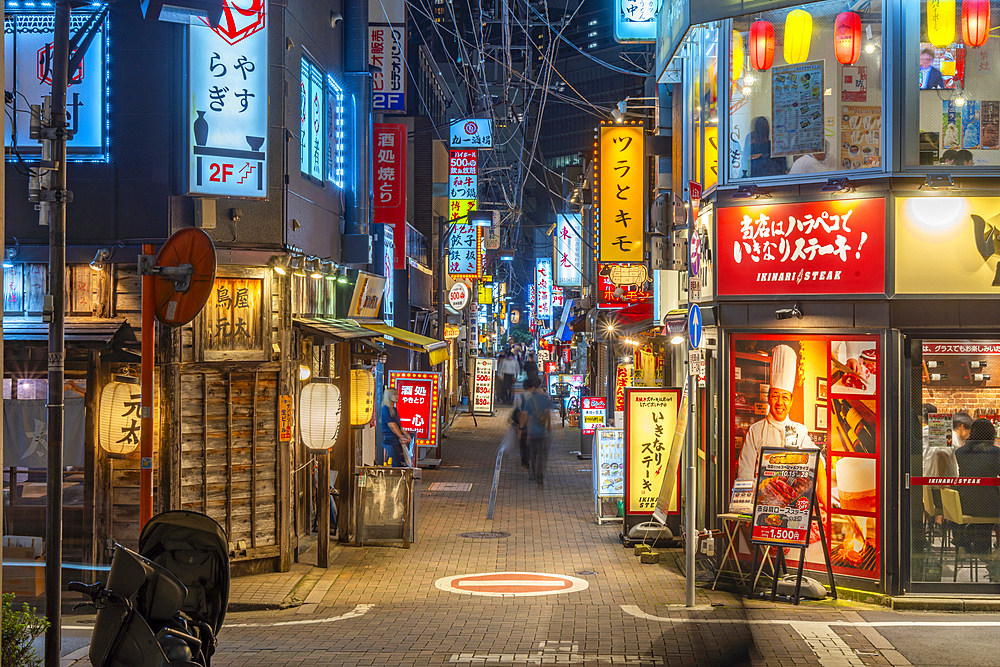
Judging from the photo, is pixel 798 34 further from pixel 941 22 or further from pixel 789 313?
pixel 789 313

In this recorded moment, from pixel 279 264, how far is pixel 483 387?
2295 cm

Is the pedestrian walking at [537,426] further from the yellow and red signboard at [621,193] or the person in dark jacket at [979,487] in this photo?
the person in dark jacket at [979,487]

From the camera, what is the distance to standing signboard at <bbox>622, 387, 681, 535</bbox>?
14.6 m

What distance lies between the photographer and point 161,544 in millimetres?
6406

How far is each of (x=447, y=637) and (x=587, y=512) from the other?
9060mm

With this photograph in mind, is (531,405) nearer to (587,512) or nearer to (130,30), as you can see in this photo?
(587,512)

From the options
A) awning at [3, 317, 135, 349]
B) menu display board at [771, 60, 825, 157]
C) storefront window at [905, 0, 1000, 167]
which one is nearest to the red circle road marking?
awning at [3, 317, 135, 349]

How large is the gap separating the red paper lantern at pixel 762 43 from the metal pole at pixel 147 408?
8056 millimetres

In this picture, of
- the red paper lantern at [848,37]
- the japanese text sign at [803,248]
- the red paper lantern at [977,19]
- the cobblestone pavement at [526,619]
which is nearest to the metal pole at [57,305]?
the cobblestone pavement at [526,619]

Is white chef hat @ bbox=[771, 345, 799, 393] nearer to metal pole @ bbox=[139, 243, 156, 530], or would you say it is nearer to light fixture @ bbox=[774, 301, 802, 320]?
light fixture @ bbox=[774, 301, 802, 320]

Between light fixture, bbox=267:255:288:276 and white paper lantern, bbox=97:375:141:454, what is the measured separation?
268cm

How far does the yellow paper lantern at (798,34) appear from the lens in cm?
1151

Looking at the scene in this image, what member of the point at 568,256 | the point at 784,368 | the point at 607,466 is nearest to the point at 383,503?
the point at 607,466

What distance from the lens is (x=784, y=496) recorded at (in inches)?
447
